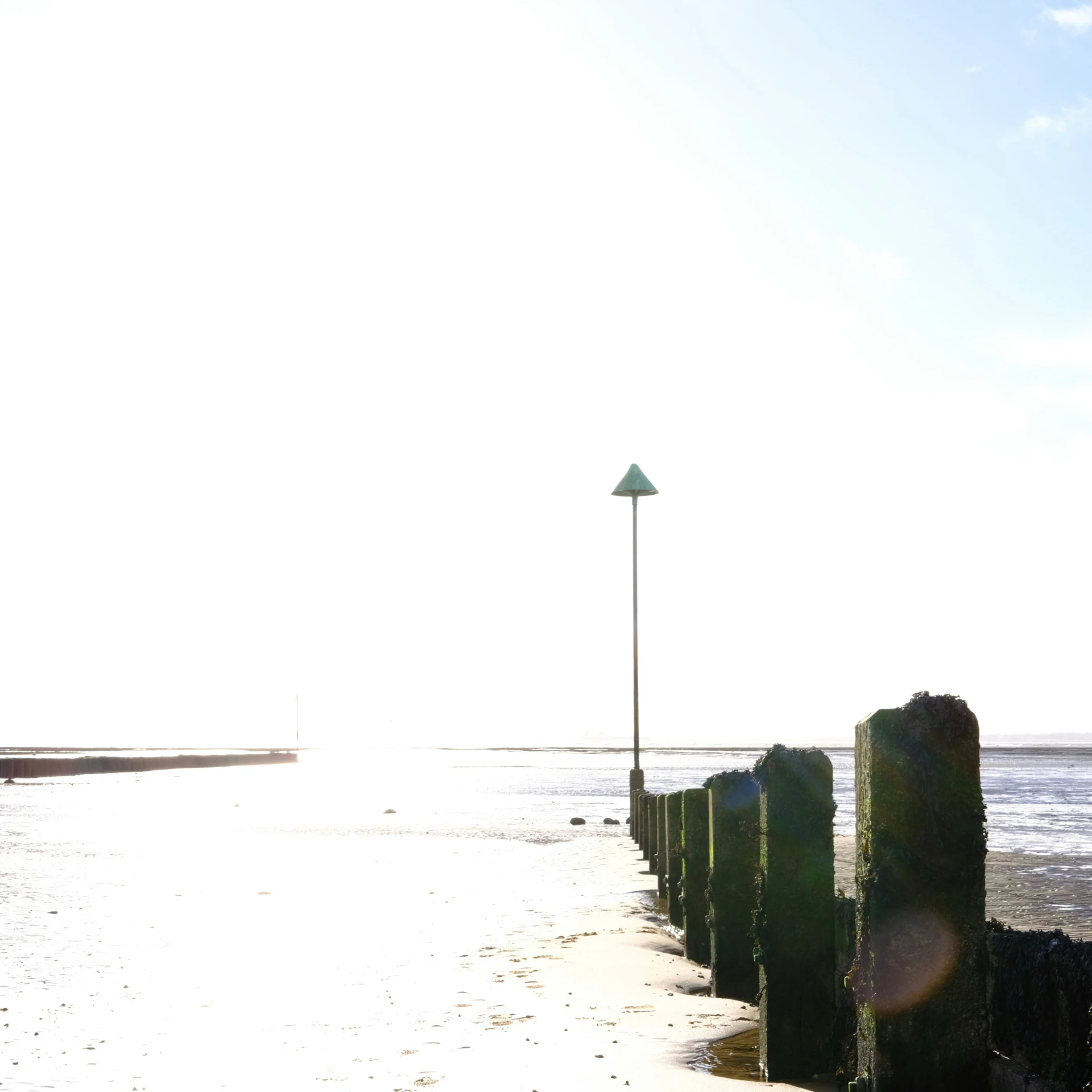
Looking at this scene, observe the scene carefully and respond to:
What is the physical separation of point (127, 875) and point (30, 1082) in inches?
445

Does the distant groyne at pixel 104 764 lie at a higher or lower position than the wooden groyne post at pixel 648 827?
lower

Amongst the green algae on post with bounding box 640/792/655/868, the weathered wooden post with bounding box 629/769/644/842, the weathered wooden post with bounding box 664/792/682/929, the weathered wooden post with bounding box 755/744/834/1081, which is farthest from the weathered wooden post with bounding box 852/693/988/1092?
the weathered wooden post with bounding box 629/769/644/842

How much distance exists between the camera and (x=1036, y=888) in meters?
16.9

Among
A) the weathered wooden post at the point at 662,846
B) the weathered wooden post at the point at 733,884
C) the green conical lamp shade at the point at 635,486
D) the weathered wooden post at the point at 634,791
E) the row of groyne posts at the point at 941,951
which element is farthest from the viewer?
the green conical lamp shade at the point at 635,486

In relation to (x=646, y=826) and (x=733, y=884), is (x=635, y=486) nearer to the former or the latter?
(x=646, y=826)

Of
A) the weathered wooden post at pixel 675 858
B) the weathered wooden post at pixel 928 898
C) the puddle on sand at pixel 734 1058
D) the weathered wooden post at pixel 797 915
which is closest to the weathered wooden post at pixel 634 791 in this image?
the weathered wooden post at pixel 675 858

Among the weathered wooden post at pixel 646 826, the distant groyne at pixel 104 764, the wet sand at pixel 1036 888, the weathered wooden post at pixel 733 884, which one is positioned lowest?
the distant groyne at pixel 104 764

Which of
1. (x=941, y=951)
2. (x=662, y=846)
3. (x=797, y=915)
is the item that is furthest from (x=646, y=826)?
(x=941, y=951)

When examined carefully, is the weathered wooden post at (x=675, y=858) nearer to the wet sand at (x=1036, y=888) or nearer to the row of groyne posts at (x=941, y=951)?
the wet sand at (x=1036, y=888)

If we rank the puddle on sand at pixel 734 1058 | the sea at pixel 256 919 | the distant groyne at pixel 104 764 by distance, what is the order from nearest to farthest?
the puddle on sand at pixel 734 1058 < the sea at pixel 256 919 < the distant groyne at pixel 104 764

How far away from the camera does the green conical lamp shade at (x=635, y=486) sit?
86.2ft

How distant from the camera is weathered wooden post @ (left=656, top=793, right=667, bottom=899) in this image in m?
14.4

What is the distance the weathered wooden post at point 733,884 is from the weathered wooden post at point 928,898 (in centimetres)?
392

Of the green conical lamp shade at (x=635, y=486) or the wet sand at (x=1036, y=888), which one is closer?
the wet sand at (x=1036, y=888)
